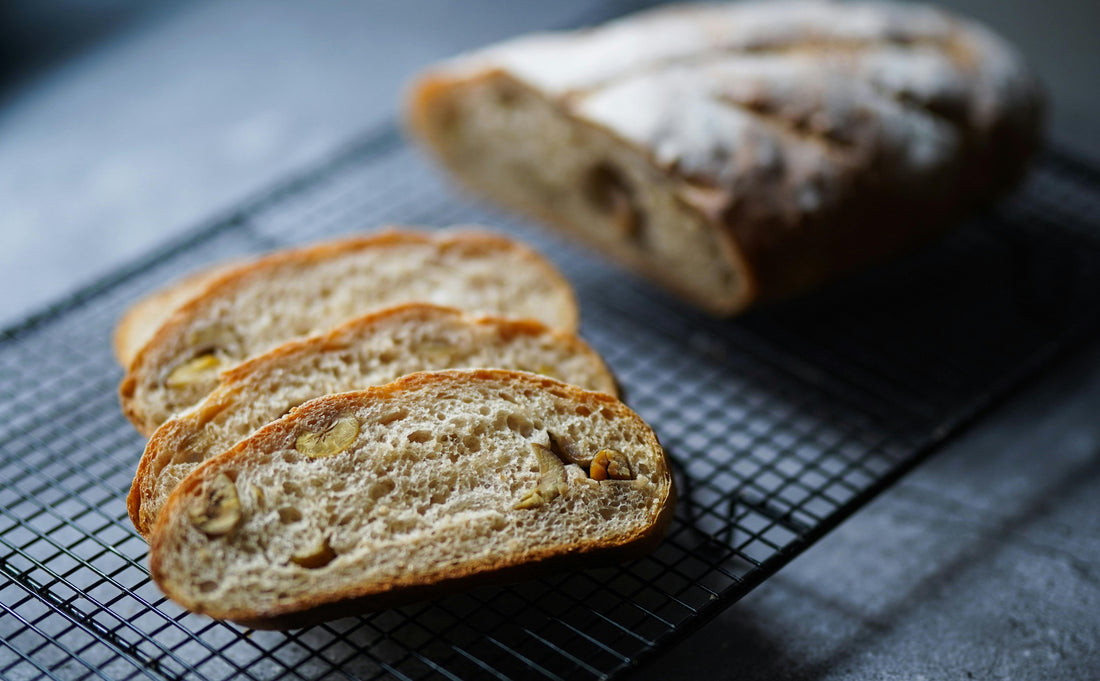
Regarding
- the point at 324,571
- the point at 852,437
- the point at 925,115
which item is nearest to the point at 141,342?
the point at 324,571

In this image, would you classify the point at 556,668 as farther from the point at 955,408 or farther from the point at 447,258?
the point at 955,408

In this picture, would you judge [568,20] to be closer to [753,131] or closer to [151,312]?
[753,131]

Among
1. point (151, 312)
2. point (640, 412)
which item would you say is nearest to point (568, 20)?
point (640, 412)

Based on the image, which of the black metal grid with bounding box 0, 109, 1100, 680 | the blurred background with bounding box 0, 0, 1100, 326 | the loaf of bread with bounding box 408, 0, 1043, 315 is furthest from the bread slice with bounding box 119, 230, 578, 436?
the blurred background with bounding box 0, 0, 1100, 326

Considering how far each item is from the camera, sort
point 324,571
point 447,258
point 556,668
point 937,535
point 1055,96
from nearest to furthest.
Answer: point 324,571
point 556,668
point 937,535
point 447,258
point 1055,96

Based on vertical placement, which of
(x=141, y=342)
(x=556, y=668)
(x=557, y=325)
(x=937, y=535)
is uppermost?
(x=141, y=342)

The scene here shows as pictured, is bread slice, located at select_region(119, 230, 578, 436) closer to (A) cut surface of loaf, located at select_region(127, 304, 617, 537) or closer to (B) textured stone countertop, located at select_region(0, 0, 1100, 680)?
(A) cut surface of loaf, located at select_region(127, 304, 617, 537)
